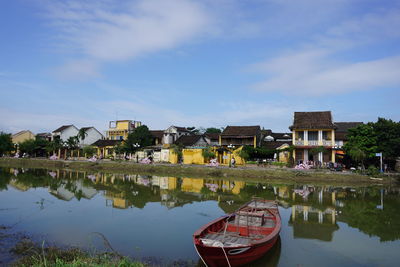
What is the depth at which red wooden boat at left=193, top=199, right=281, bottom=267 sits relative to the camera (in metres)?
7.43

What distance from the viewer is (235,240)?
8602 millimetres

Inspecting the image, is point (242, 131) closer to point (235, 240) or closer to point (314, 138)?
point (314, 138)

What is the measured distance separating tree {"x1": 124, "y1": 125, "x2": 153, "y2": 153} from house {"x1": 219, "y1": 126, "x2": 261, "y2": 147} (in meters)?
14.5

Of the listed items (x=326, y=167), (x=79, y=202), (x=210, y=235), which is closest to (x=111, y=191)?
(x=79, y=202)

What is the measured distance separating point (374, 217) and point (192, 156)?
97.0ft

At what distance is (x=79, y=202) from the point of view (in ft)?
60.2

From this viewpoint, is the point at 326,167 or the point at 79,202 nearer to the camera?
the point at 79,202

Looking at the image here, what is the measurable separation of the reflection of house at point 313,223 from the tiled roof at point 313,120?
20.4 metres

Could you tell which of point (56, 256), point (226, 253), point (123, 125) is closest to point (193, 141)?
point (123, 125)

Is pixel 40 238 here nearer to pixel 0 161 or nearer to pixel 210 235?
pixel 210 235

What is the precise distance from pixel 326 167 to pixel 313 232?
75.1 ft

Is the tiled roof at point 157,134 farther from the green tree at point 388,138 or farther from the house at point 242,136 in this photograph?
the green tree at point 388,138

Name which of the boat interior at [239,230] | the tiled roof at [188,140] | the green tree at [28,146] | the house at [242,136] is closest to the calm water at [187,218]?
the boat interior at [239,230]

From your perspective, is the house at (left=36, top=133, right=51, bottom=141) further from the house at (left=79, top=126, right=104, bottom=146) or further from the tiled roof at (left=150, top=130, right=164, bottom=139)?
the tiled roof at (left=150, top=130, right=164, bottom=139)
